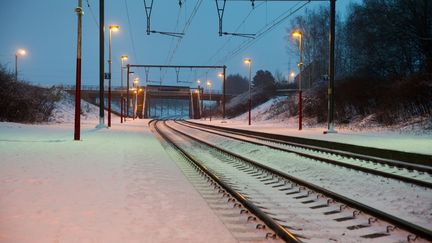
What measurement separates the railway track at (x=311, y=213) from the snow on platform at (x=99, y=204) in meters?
1.01

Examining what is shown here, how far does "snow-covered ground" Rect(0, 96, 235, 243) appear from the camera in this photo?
623 centimetres

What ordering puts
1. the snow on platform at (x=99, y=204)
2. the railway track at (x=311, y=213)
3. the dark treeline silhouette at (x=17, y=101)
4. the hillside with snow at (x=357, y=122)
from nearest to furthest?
the snow on platform at (x=99, y=204) < the railway track at (x=311, y=213) < the hillside with snow at (x=357, y=122) < the dark treeline silhouette at (x=17, y=101)

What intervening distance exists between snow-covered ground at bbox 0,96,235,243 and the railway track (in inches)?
43.2

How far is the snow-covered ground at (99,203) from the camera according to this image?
6.23 metres

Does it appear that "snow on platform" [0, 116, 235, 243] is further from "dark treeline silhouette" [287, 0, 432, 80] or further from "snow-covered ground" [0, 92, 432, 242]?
"dark treeline silhouette" [287, 0, 432, 80]

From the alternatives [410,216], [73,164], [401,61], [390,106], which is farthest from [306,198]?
[401,61]

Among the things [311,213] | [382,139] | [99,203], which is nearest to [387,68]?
[382,139]

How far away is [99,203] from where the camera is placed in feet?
26.6

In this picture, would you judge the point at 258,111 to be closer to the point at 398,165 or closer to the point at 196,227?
the point at 398,165

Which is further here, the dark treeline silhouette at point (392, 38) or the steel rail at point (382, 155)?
the dark treeline silhouette at point (392, 38)

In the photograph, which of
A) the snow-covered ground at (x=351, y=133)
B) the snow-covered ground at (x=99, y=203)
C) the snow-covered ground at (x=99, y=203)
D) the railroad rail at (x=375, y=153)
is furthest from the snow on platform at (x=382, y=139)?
the snow-covered ground at (x=99, y=203)

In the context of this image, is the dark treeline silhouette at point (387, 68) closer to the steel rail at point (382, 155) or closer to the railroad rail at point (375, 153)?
the railroad rail at point (375, 153)

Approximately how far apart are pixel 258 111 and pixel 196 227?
233 ft

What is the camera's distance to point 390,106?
115 feet
